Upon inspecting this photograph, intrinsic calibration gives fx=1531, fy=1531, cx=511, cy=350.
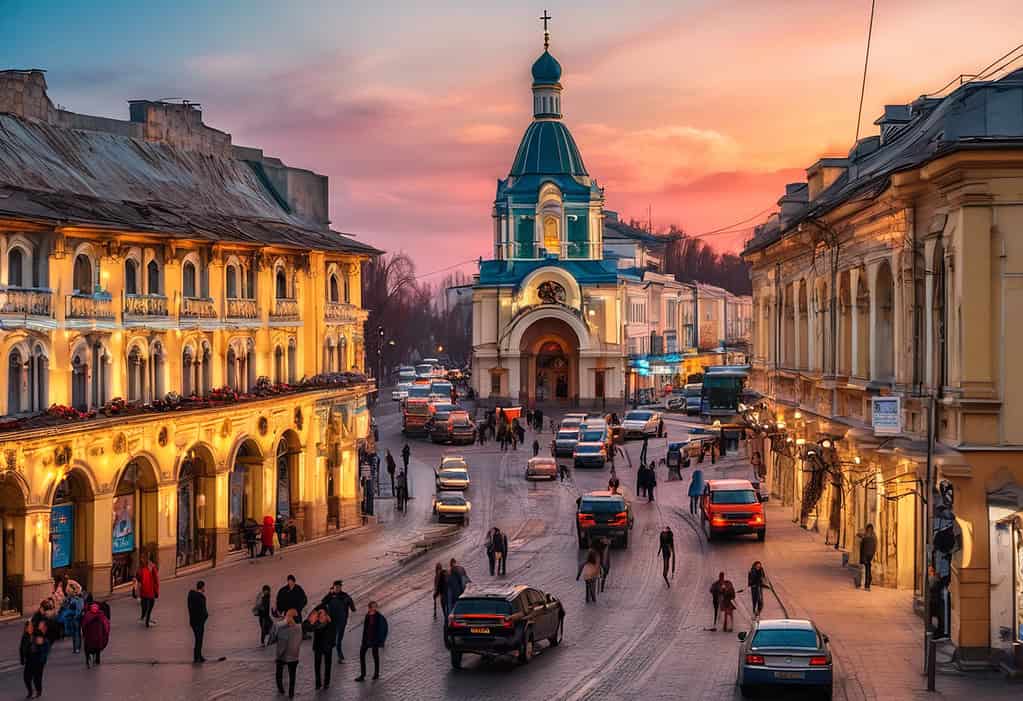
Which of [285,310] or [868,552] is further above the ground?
[285,310]

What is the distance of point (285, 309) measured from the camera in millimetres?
49625

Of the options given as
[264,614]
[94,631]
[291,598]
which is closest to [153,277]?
[264,614]

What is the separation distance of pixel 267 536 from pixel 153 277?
27.8 ft

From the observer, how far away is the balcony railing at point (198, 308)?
4250cm

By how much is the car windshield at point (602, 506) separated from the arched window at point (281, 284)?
12250 millimetres

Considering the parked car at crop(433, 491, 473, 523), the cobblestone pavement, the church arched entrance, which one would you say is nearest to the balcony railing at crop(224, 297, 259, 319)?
the cobblestone pavement

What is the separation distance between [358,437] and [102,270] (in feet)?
64.5

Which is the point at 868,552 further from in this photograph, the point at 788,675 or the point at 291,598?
A: the point at 291,598

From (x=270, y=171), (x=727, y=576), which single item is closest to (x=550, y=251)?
(x=270, y=171)

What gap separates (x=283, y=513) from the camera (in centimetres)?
4878

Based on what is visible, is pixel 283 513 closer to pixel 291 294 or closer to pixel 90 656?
pixel 291 294

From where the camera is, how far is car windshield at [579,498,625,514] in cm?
4503

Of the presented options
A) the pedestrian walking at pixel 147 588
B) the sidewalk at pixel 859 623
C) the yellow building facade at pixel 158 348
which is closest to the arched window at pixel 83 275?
the yellow building facade at pixel 158 348

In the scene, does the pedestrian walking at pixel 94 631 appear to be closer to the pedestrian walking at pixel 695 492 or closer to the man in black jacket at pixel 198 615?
the man in black jacket at pixel 198 615
